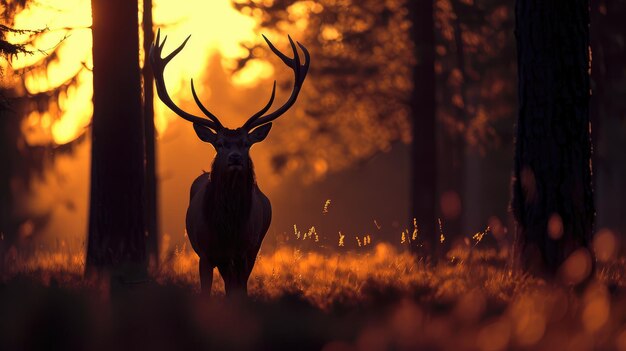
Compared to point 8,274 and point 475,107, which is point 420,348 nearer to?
point 8,274

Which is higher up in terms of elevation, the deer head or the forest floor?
the deer head

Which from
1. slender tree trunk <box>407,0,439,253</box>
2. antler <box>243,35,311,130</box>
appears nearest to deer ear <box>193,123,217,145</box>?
antler <box>243,35,311,130</box>

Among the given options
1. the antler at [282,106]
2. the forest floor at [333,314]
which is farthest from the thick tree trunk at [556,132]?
the antler at [282,106]

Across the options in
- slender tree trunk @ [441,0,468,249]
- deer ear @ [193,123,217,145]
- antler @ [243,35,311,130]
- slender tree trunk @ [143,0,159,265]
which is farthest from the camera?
slender tree trunk @ [441,0,468,249]

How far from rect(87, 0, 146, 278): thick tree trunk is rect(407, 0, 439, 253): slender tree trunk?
7.19 m

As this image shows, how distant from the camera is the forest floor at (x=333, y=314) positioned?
22.8 feet

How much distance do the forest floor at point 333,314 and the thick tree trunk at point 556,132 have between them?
22.2 inches

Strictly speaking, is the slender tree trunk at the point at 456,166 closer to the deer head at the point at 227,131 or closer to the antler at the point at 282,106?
the antler at the point at 282,106

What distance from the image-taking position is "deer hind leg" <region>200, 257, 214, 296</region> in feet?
33.1

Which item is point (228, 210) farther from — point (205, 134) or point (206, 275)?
point (205, 134)

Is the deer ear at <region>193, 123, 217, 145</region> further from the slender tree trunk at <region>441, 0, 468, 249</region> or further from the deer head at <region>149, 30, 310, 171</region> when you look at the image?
the slender tree trunk at <region>441, 0, 468, 249</region>

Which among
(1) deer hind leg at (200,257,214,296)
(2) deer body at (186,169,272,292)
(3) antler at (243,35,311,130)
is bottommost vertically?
(1) deer hind leg at (200,257,214,296)

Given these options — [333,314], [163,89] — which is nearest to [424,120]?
[163,89]

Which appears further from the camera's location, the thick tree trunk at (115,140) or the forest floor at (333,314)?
the thick tree trunk at (115,140)
